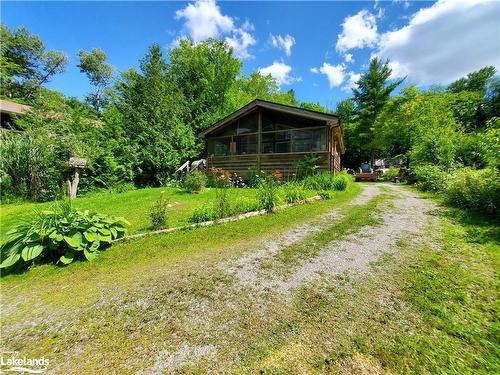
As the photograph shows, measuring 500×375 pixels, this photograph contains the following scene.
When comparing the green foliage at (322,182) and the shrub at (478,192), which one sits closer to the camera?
the shrub at (478,192)

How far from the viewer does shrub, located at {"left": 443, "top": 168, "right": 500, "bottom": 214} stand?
5582mm

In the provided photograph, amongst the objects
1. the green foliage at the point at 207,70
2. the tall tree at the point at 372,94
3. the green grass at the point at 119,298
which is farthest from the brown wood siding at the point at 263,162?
the tall tree at the point at 372,94

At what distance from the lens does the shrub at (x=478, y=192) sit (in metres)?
5.58

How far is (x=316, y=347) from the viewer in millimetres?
1880

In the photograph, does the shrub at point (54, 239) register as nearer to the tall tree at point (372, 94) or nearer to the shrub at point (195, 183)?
the shrub at point (195, 183)

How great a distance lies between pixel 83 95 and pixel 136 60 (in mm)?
19016

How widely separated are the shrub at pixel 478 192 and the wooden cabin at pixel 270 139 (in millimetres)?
5532

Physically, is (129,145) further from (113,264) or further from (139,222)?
(113,264)

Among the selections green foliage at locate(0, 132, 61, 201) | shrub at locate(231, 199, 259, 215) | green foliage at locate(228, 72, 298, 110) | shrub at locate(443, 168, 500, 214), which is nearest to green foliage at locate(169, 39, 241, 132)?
green foliage at locate(228, 72, 298, 110)

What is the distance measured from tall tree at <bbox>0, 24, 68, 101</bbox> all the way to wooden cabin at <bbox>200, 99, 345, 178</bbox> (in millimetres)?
28076

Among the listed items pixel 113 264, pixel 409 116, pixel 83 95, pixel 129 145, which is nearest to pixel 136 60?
pixel 129 145

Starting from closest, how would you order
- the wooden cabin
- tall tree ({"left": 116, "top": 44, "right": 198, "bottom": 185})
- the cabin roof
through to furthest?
the cabin roof < the wooden cabin < tall tree ({"left": 116, "top": 44, "right": 198, "bottom": 185})

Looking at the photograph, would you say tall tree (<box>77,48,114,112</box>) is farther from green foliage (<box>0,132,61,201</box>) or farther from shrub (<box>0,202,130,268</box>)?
shrub (<box>0,202,130,268</box>)

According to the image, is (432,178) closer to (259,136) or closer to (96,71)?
(259,136)
